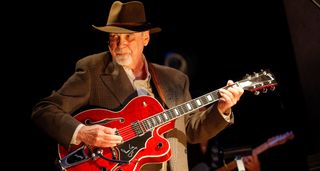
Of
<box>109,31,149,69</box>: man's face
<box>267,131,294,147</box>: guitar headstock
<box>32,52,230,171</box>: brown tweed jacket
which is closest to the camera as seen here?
<box>32,52,230,171</box>: brown tweed jacket

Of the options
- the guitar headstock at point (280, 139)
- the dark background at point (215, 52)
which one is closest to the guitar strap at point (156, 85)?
the dark background at point (215, 52)

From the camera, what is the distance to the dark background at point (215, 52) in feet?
13.0

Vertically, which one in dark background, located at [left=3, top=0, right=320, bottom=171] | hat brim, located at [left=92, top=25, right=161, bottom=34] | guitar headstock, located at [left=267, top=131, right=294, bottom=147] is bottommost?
guitar headstock, located at [left=267, top=131, right=294, bottom=147]

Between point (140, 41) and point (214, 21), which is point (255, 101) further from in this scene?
point (140, 41)

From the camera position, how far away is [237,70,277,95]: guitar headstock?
3.14 meters

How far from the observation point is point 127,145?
9.57ft

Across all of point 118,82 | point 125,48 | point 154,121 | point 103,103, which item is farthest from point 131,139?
point 125,48

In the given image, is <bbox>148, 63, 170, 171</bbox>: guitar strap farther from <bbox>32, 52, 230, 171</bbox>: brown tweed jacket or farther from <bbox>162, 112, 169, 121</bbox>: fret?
<bbox>162, 112, 169, 121</bbox>: fret

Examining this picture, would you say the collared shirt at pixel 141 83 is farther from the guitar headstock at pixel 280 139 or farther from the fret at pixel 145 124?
the guitar headstock at pixel 280 139

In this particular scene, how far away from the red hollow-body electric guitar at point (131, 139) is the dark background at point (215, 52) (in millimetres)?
1126

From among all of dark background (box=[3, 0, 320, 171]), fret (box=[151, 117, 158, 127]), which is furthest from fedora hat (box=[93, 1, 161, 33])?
dark background (box=[3, 0, 320, 171])

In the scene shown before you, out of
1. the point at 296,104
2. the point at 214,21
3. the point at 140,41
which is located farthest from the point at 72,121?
the point at 214,21

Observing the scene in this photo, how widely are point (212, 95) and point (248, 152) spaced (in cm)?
126

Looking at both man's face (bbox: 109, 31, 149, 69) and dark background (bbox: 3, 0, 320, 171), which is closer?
man's face (bbox: 109, 31, 149, 69)
